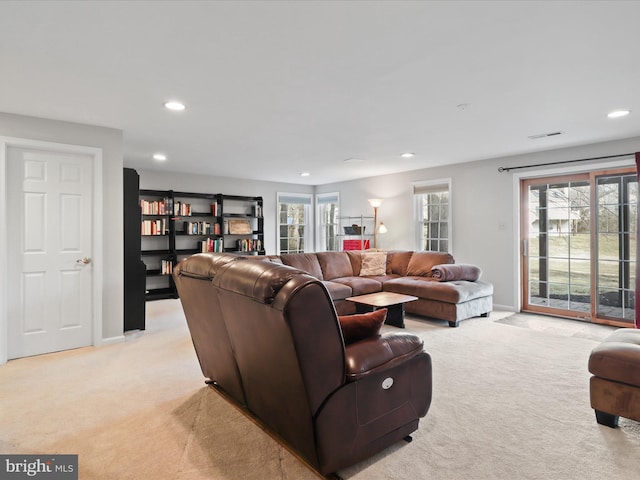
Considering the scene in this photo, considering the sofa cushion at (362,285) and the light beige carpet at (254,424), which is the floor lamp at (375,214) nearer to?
the sofa cushion at (362,285)

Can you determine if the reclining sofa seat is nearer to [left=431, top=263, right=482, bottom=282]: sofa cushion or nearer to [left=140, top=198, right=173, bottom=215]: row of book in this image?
[left=431, top=263, right=482, bottom=282]: sofa cushion

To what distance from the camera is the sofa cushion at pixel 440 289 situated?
4648 mm

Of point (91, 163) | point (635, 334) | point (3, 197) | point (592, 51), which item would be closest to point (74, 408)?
point (3, 197)

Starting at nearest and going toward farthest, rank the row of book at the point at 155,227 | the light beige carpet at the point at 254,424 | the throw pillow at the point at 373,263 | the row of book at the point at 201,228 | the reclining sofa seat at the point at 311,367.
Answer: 1. the reclining sofa seat at the point at 311,367
2. the light beige carpet at the point at 254,424
3. the throw pillow at the point at 373,263
4. the row of book at the point at 155,227
5. the row of book at the point at 201,228

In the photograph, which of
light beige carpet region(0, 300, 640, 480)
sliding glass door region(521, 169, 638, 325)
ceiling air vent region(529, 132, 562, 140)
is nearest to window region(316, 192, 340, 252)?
sliding glass door region(521, 169, 638, 325)

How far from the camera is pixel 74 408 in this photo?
2479mm

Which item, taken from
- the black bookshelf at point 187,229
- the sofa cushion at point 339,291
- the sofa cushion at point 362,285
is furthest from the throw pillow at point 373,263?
the black bookshelf at point 187,229

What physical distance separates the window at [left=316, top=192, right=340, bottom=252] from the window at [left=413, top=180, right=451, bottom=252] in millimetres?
2167

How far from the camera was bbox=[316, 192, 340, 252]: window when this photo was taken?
849cm

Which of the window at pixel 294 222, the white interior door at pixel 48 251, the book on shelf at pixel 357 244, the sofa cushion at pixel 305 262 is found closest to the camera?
the white interior door at pixel 48 251

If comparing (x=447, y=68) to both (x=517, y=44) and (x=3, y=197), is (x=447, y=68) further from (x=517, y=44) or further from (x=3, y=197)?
(x=3, y=197)

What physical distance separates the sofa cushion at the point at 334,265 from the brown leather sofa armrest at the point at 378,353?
383 centimetres

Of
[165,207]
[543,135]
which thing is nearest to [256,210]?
[165,207]

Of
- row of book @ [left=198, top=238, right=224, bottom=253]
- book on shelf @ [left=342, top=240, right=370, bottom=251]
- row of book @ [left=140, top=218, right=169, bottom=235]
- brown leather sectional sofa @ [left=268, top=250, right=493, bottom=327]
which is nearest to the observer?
brown leather sectional sofa @ [left=268, top=250, right=493, bottom=327]
